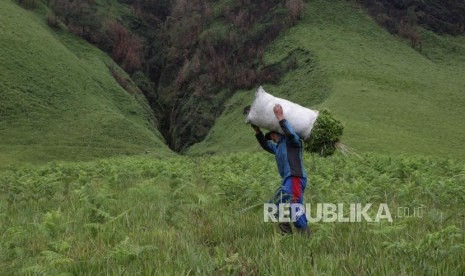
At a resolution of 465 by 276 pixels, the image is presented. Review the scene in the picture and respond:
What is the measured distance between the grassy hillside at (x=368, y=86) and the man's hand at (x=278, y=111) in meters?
45.0

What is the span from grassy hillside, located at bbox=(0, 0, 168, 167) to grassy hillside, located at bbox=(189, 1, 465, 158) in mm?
17249

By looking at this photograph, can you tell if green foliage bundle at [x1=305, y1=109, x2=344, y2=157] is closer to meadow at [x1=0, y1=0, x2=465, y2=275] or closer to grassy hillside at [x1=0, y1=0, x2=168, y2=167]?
meadow at [x1=0, y1=0, x2=465, y2=275]

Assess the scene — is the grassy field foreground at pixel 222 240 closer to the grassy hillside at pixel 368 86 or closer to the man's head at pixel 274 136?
the man's head at pixel 274 136

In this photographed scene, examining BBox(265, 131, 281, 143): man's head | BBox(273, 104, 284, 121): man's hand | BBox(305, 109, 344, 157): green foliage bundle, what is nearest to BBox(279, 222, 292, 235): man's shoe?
BBox(265, 131, 281, 143): man's head

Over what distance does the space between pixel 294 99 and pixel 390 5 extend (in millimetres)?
58714

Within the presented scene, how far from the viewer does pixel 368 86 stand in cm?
8575

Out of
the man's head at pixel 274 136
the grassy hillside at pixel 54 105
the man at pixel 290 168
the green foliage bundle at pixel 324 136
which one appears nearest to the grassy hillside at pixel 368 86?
the grassy hillside at pixel 54 105

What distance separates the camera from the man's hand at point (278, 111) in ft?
25.9

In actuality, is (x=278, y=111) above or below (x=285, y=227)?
above

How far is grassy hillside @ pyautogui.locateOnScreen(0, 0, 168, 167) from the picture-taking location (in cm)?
7425

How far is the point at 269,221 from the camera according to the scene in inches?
334

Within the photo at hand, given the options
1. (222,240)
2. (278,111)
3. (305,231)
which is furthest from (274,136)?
(222,240)

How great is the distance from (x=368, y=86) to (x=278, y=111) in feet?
269

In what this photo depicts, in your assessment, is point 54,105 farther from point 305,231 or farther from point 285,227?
point 305,231
